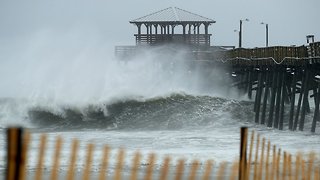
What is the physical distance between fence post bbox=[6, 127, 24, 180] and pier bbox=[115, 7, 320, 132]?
23880 mm

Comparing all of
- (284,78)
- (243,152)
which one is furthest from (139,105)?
(243,152)

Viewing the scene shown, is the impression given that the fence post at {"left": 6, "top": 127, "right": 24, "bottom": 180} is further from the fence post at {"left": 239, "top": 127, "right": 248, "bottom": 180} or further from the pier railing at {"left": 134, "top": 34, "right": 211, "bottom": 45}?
the pier railing at {"left": 134, "top": 34, "right": 211, "bottom": 45}

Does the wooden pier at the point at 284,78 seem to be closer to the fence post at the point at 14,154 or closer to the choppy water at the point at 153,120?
the choppy water at the point at 153,120

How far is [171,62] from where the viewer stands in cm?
5228

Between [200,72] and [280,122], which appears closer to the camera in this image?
[280,122]

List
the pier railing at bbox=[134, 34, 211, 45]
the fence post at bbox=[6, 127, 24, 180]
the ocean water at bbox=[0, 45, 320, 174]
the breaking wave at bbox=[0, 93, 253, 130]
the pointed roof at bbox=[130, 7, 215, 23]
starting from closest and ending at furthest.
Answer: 1. the fence post at bbox=[6, 127, 24, 180]
2. the ocean water at bbox=[0, 45, 320, 174]
3. the breaking wave at bbox=[0, 93, 253, 130]
4. the pier railing at bbox=[134, 34, 211, 45]
5. the pointed roof at bbox=[130, 7, 215, 23]

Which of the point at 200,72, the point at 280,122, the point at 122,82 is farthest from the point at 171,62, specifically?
the point at 280,122

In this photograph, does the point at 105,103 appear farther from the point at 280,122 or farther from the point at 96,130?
the point at 280,122

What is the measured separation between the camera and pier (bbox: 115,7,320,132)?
2912 cm

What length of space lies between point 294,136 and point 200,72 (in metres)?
25.7

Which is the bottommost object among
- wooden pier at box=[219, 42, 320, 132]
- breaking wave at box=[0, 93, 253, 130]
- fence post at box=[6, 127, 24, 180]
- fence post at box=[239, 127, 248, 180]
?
breaking wave at box=[0, 93, 253, 130]

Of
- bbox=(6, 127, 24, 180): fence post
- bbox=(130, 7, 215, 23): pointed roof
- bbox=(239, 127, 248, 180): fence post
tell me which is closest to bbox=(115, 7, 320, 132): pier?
bbox=(130, 7, 215, 23): pointed roof

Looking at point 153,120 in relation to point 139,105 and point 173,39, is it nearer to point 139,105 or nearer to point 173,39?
point 139,105

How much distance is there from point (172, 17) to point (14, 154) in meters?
58.8
